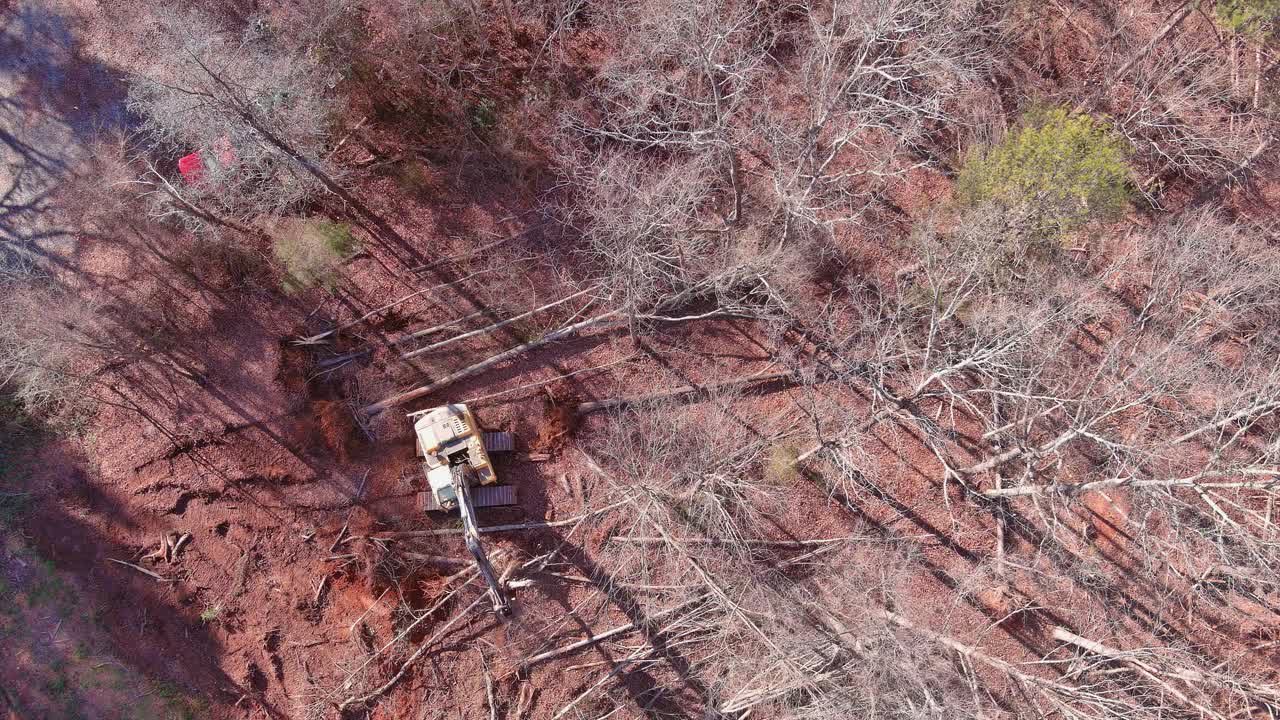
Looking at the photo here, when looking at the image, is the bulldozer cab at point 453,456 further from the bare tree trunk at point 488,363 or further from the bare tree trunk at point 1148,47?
the bare tree trunk at point 1148,47

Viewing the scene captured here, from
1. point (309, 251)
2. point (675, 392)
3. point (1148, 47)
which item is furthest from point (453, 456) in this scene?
point (1148, 47)

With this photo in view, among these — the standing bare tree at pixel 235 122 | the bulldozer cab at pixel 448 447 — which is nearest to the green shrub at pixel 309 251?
the standing bare tree at pixel 235 122

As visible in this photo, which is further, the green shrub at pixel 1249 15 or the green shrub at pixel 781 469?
the green shrub at pixel 781 469

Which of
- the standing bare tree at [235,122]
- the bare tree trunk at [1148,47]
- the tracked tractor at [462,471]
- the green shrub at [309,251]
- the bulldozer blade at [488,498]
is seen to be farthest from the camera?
the bare tree trunk at [1148,47]

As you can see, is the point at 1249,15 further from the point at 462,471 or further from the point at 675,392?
the point at 462,471

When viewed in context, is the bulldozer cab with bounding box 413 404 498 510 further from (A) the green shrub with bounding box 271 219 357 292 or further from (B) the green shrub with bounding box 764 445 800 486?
(B) the green shrub with bounding box 764 445 800 486

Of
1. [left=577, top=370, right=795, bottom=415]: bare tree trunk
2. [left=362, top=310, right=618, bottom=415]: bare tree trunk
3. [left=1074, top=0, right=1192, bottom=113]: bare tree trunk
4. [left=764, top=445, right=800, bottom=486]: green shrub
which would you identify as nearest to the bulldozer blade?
[left=362, top=310, right=618, bottom=415]: bare tree trunk

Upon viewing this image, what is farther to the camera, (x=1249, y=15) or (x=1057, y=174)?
(x=1249, y=15)
